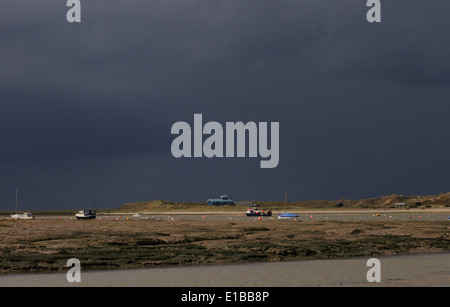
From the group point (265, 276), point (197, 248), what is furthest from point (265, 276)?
point (197, 248)

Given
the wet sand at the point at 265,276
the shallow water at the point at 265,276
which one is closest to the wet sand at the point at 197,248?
the wet sand at the point at 265,276

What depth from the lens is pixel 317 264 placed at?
41125 mm

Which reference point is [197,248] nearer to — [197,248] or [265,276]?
[197,248]

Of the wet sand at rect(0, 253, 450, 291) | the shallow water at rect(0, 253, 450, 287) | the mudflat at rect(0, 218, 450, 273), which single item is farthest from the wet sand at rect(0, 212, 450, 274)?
the shallow water at rect(0, 253, 450, 287)

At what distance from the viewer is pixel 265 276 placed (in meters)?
35.2

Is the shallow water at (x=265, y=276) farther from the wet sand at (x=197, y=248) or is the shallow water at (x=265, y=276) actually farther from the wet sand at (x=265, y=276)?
the wet sand at (x=197, y=248)

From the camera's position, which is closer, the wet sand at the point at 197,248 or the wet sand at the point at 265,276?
the wet sand at the point at 265,276

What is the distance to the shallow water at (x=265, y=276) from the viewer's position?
32094mm

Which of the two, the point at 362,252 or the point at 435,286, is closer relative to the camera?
the point at 435,286

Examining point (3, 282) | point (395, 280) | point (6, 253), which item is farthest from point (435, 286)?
point (6, 253)

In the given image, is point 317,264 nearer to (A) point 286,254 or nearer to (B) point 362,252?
(A) point 286,254

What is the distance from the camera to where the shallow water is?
105 feet
